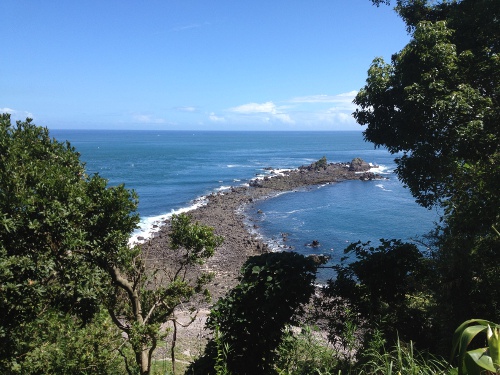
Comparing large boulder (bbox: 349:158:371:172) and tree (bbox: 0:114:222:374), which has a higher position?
tree (bbox: 0:114:222:374)

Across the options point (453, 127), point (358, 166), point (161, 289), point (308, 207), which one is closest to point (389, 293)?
point (453, 127)

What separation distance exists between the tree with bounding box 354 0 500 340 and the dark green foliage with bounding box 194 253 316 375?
10.1 feet

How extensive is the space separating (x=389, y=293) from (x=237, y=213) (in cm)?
3304

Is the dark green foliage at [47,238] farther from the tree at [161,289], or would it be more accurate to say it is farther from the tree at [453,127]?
the tree at [453,127]

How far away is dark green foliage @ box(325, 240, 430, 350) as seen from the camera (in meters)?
8.57

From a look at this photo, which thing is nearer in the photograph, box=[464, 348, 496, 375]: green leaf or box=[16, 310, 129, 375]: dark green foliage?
box=[464, 348, 496, 375]: green leaf

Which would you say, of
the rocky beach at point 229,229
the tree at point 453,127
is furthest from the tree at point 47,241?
the tree at point 453,127

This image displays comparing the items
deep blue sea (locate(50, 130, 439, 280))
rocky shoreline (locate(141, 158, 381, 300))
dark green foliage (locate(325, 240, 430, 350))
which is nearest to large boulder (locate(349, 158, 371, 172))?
rocky shoreline (locate(141, 158, 381, 300))

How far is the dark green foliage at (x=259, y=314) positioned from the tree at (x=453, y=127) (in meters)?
3.08

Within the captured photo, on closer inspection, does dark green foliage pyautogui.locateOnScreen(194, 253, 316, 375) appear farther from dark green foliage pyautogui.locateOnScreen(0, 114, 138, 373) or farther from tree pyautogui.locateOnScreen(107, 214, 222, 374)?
dark green foliage pyautogui.locateOnScreen(0, 114, 138, 373)

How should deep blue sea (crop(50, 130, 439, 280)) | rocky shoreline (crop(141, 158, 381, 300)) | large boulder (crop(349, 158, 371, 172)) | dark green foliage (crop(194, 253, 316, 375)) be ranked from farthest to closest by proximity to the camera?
large boulder (crop(349, 158, 371, 172)) < deep blue sea (crop(50, 130, 439, 280)) < rocky shoreline (crop(141, 158, 381, 300)) < dark green foliage (crop(194, 253, 316, 375))

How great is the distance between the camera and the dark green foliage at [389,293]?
8.57 m

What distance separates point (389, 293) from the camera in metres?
9.02

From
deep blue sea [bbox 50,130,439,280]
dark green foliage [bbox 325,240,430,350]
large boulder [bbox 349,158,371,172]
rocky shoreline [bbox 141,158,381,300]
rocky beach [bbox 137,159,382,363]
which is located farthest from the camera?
large boulder [bbox 349,158,371,172]
